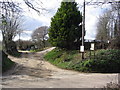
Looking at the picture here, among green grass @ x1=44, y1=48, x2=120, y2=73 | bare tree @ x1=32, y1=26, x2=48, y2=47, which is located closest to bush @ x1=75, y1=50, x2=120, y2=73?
green grass @ x1=44, y1=48, x2=120, y2=73

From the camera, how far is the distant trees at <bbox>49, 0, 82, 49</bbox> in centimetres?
2156

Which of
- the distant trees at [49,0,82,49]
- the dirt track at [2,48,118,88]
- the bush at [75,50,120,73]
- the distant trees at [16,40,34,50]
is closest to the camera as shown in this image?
the dirt track at [2,48,118,88]

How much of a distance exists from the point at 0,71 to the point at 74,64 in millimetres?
6508

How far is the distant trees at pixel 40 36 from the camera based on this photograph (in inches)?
2024

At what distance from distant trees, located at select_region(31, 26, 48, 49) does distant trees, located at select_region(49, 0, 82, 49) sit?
28.2 meters

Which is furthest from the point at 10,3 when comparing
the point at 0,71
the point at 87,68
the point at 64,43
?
the point at 64,43

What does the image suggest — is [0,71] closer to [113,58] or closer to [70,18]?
[113,58]

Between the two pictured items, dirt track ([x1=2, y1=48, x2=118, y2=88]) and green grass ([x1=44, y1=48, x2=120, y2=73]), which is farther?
green grass ([x1=44, y1=48, x2=120, y2=73])

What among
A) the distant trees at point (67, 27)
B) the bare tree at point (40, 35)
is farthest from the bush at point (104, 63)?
the bare tree at point (40, 35)

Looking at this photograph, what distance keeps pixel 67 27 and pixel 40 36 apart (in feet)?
102

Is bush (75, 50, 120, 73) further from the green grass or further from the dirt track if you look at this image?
the dirt track

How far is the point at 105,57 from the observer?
16234 millimetres

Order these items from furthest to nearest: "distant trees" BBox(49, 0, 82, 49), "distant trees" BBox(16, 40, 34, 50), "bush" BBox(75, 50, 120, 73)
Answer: "distant trees" BBox(16, 40, 34, 50) → "distant trees" BBox(49, 0, 82, 49) → "bush" BBox(75, 50, 120, 73)

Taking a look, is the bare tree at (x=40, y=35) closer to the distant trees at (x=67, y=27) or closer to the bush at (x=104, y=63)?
the distant trees at (x=67, y=27)
